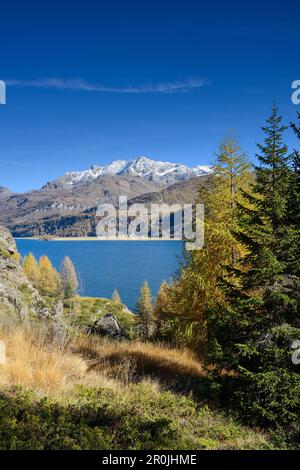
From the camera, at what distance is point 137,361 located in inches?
323

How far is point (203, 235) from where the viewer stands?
1300 centimetres

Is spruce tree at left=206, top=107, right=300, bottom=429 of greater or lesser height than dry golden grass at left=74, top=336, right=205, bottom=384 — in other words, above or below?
above

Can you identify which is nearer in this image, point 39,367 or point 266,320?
point 39,367

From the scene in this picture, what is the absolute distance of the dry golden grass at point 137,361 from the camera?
721 cm

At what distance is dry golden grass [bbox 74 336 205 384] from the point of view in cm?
721

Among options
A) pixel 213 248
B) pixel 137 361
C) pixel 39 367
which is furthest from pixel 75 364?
pixel 213 248

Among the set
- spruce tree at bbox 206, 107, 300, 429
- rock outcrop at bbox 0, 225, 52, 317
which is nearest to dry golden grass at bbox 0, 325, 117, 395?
spruce tree at bbox 206, 107, 300, 429

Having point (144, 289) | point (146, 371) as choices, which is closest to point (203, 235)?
point (146, 371)

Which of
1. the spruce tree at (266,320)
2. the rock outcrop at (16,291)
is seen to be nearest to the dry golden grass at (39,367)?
the spruce tree at (266,320)

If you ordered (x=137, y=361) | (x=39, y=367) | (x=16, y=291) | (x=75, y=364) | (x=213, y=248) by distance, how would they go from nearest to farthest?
(x=39, y=367), (x=75, y=364), (x=137, y=361), (x=213, y=248), (x=16, y=291)

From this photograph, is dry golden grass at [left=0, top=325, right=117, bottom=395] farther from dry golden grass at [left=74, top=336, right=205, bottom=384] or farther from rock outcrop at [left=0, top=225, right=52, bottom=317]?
rock outcrop at [left=0, top=225, right=52, bottom=317]

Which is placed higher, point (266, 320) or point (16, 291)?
point (266, 320)

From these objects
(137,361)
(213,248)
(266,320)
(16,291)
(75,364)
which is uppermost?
(213,248)

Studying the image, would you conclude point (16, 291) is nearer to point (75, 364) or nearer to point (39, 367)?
point (75, 364)
